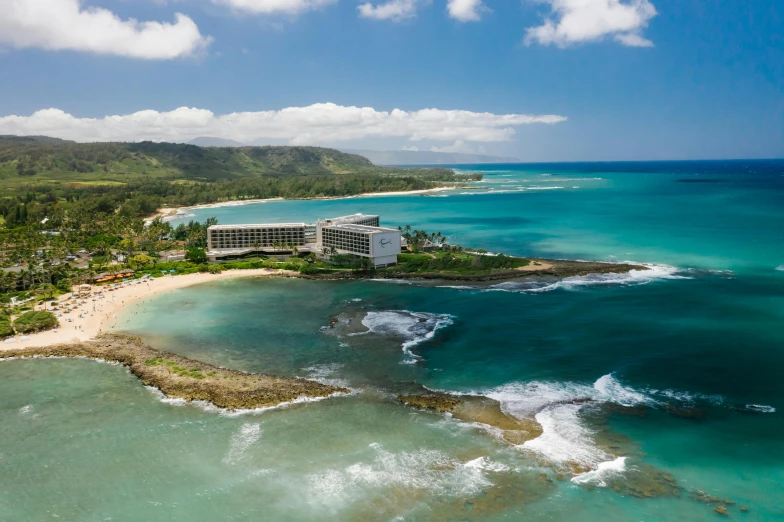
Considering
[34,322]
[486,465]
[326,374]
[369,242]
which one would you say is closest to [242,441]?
[326,374]

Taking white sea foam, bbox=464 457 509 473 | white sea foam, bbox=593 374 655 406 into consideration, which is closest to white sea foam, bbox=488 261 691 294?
white sea foam, bbox=593 374 655 406

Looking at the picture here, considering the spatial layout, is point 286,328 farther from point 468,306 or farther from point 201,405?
point 468,306

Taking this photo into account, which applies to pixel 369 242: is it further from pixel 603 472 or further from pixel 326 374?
pixel 603 472

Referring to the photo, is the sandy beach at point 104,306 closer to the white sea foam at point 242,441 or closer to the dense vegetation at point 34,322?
the dense vegetation at point 34,322

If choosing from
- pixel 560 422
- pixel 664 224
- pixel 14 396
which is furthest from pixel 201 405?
pixel 664 224

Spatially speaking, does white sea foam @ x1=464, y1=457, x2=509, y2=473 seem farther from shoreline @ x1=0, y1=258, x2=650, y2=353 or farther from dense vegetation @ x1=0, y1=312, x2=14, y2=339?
dense vegetation @ x1=0, y1=312, x2=14, y2=339
